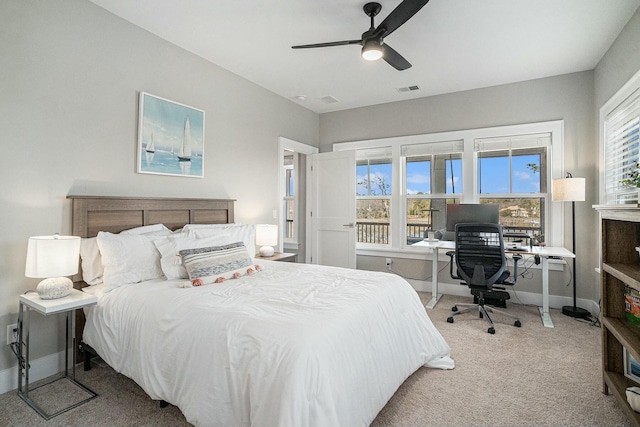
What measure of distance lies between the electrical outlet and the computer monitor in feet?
13.8

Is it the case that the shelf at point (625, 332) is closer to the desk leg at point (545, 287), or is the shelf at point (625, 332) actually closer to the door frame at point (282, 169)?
the desk leg at point (545, 287)

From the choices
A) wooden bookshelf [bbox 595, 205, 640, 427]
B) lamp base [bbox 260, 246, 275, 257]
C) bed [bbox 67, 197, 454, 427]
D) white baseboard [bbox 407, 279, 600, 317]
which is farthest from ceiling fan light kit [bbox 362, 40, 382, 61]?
white baseboard [bbox 407, 279, 600, 317]

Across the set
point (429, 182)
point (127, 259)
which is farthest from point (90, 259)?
point (429, 182)

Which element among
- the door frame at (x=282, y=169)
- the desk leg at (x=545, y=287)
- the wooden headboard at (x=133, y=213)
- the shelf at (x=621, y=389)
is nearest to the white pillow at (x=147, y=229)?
the wooden headboard at (x=133, y=213)

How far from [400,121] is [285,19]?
8.55 feet

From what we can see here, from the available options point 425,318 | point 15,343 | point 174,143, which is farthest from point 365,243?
point 15,343

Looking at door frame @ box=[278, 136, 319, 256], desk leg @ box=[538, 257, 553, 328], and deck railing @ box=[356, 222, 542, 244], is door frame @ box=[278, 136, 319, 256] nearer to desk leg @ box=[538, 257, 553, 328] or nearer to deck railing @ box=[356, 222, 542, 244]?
deck railing @ box=[356, 222, 542, 244]

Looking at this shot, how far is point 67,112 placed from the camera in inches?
96.7

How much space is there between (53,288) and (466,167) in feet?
14.7

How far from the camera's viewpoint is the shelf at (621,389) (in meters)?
1.72

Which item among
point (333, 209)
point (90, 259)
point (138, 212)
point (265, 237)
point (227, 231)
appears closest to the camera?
point (90, 259)

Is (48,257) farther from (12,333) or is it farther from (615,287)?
(615,287)

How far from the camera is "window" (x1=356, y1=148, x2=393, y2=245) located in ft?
16.8

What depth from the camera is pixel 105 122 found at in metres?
2.68
